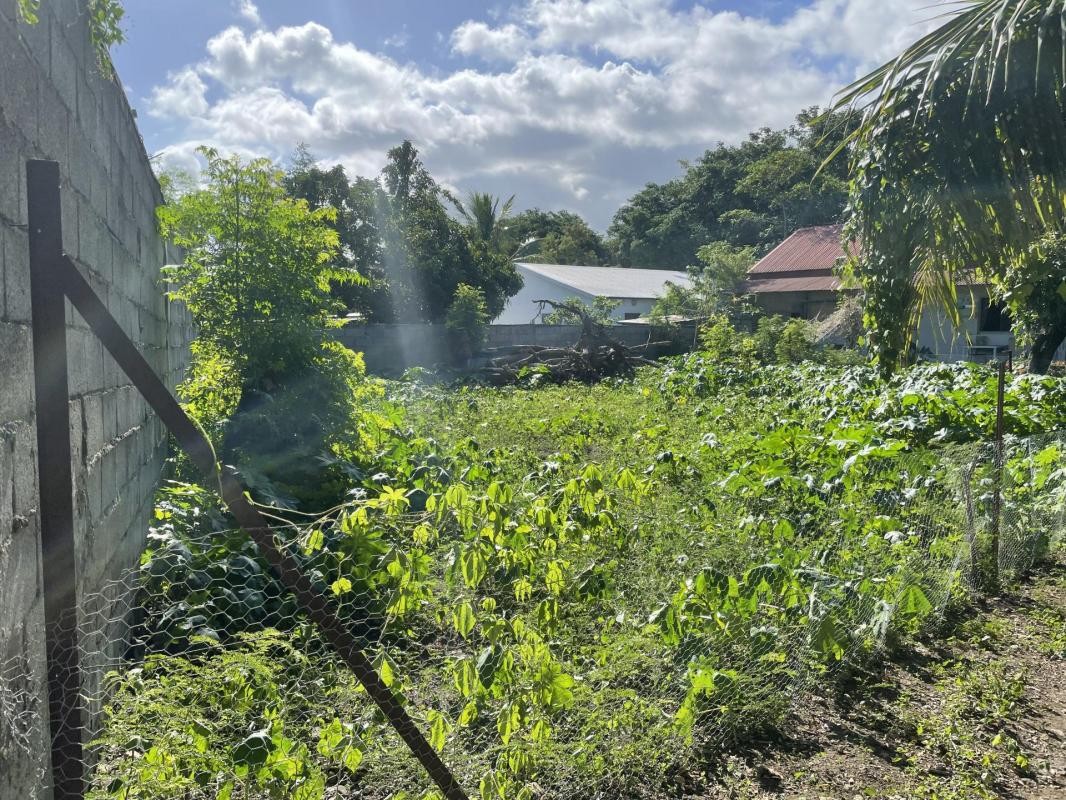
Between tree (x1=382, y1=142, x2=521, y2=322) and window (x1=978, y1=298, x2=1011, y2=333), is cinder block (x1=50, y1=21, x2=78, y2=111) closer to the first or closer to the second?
tree (x1=382, y1=142, x2=521, y2=322)

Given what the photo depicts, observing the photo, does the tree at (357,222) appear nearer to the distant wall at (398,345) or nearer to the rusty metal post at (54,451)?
the distant wall at (398,345)

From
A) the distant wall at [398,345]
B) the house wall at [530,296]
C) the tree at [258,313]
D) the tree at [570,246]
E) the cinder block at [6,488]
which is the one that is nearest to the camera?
the cinder block at [6,488]

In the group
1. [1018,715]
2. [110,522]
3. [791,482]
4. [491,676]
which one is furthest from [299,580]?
[791,482]

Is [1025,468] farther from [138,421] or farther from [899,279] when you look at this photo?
[138,421]

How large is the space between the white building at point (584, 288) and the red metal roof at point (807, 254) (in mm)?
5879

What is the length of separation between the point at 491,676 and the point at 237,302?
15.5 ft

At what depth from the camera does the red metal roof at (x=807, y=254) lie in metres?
28.5

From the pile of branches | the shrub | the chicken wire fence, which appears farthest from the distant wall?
the chicken wire fence

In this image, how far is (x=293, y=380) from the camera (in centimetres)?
666

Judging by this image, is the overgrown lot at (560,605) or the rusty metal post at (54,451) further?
the overgrown lot at (560,605)

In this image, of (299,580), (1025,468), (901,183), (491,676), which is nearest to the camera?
(299,580)

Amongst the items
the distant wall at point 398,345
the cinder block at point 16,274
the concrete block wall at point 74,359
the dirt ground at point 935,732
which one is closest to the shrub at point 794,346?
the distant wall at point 398,345

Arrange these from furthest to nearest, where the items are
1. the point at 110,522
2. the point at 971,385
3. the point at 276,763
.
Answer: the point at 971,385, the point at 110,522, the point at 276,763

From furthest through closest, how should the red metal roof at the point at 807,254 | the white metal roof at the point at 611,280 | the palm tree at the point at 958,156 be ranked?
the white metal roof at the point at 611,280 < the red metal roof at the point at 807,254 < the palm tree at the point at 958,156
